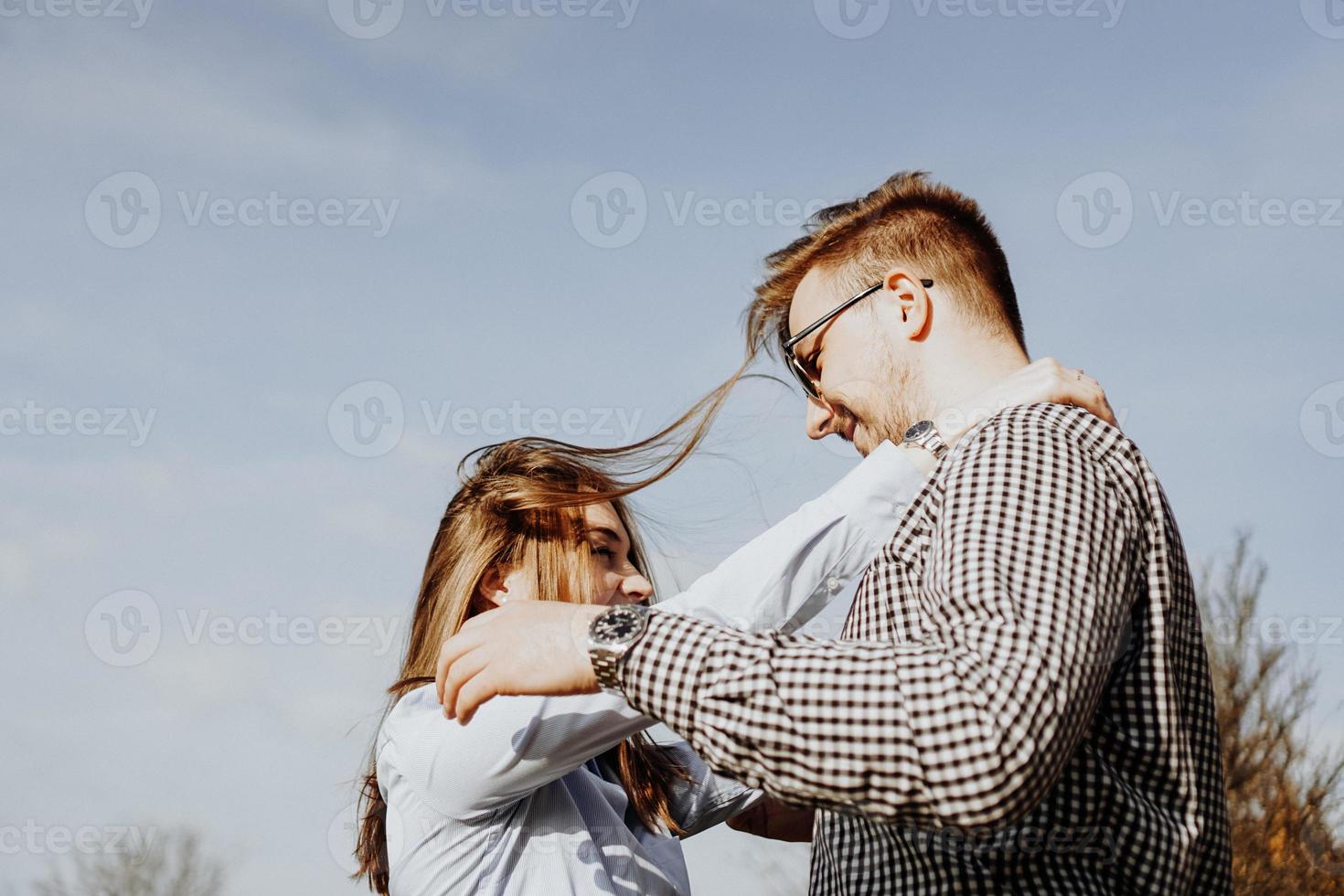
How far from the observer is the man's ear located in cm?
235

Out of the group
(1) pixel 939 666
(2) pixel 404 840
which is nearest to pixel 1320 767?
(2) pixel 404 840

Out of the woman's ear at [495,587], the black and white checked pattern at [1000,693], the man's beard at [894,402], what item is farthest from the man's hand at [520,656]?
the woman's ear at [495,587]

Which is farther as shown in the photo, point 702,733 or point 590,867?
point 590,867

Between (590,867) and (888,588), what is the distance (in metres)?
1.19

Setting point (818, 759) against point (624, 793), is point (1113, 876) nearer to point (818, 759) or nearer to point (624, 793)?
point (818, 759)

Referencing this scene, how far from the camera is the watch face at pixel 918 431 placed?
2172 mm

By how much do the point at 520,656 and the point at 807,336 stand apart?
1.30 metres

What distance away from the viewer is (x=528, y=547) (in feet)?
9.96

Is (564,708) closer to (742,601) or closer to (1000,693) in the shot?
(742,601)

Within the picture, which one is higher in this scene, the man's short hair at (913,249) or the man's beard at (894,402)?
the man's short hair at (913,249)

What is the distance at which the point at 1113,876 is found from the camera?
1573mm

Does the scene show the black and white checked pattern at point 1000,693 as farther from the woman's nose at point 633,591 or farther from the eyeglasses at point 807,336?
the woman's nose at point 633,591

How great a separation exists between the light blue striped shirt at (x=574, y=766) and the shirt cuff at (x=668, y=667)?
478 millimetres

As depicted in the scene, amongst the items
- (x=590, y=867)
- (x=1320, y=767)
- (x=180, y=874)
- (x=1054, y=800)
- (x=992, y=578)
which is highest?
(x=992, y=578)
